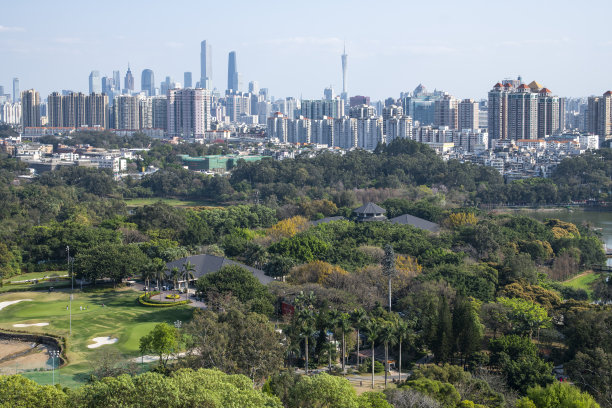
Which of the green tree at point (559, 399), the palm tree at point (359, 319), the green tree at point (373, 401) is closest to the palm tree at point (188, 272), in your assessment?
the palm tree at point (359, 319)

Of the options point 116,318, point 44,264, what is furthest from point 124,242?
point 116,318

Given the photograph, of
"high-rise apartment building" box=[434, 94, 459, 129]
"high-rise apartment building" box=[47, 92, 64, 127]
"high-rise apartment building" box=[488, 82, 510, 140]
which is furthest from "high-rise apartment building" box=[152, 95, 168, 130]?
"high-rise apartment building" box=[488, 82, 510, 140]

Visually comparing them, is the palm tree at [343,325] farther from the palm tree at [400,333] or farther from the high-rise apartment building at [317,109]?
the high-rise apartment building at [317,109]

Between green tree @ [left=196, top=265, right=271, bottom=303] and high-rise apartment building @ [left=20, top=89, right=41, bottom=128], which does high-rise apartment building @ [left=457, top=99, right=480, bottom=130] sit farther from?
green tree @ [left=196, top=265, right=271, bottom=303]

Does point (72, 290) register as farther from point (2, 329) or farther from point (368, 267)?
point (368, 267)

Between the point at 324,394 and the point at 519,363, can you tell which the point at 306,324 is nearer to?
the point at 324,394
